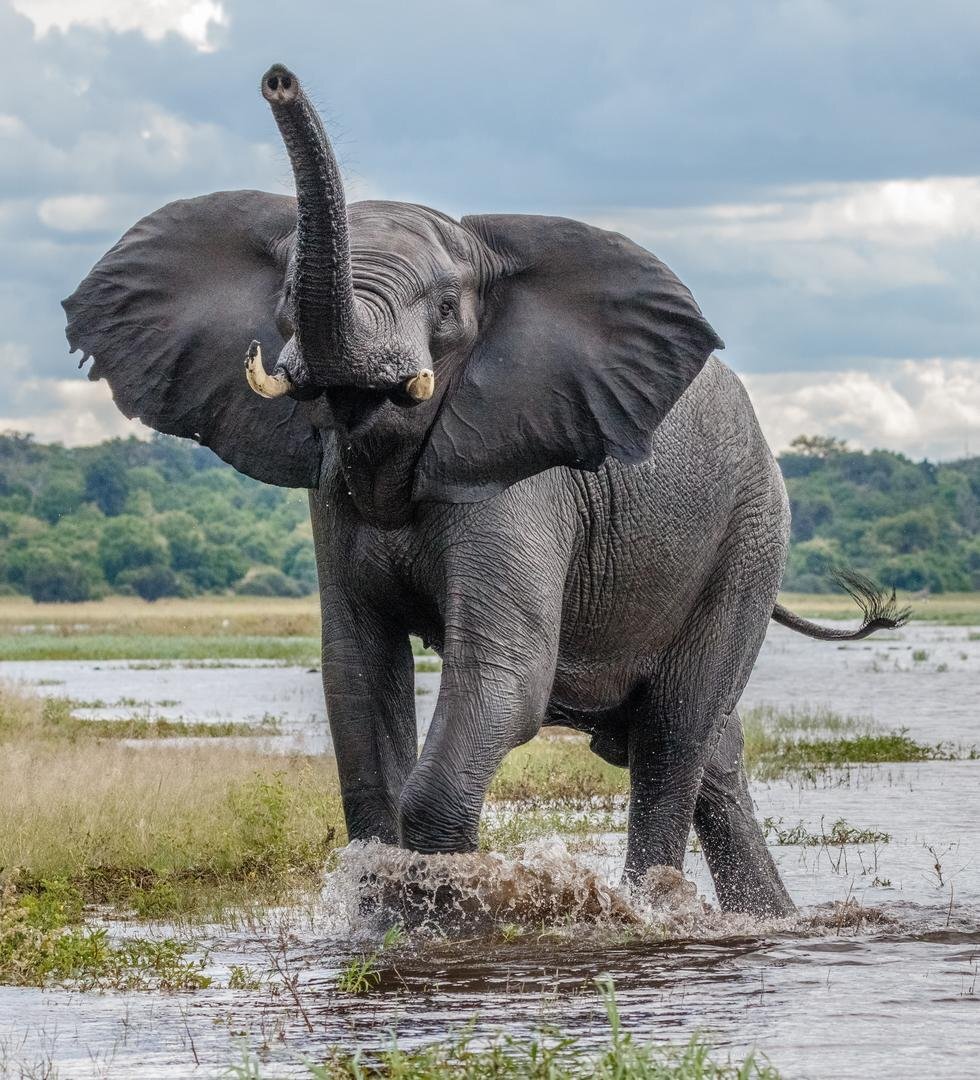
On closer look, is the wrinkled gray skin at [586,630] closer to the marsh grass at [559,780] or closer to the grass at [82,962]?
the grass at [82,962]

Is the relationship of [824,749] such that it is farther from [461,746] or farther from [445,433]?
[445,433]

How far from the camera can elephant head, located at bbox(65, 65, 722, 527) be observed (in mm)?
6715

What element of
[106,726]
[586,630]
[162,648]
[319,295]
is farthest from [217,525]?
[319,295]

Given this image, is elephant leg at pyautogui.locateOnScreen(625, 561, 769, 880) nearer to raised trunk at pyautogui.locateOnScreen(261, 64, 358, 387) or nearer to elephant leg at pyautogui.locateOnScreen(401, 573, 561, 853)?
elephant leg at pyautogui.locateOnScreen(401, 573, 561, 853)

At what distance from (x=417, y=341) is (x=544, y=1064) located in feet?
8.10

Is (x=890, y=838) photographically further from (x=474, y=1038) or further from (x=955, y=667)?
(x=955, y=667)

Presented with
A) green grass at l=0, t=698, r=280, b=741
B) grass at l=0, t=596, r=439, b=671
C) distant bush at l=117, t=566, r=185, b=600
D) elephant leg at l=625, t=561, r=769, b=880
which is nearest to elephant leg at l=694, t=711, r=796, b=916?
elephant leg at l=625, t=561, r=769, b=880

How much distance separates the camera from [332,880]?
298 inches

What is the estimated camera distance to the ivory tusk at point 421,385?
243 inches

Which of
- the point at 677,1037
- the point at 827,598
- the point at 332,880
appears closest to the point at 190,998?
the point at 332,880

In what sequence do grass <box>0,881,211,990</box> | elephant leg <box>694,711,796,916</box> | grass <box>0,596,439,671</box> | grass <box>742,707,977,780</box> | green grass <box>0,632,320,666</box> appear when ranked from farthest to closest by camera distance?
grass <box>0,596,439,671</box>, green grass <box>0,632,320,666</box>, grass <box>742,707,977,780</box>, elephant leg <box>694,711,796,916</box>, grass <box>0,881,211,990</box>

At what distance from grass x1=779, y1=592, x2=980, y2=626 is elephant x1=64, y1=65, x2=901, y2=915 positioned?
58907 millimetres

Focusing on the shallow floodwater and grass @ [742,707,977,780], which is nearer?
the shallow floodwater

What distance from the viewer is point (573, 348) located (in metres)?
7.16
